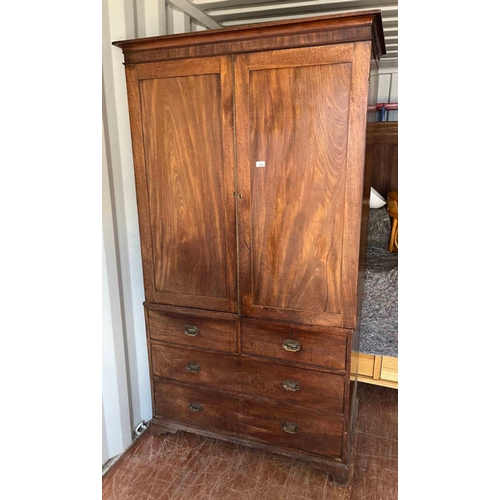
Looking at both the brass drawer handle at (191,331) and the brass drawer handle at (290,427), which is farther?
the brass drawer handle at (191,331)

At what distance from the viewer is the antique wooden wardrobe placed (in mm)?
1517

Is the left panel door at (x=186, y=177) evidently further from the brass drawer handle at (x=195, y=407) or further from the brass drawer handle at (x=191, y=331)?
the brass drawer handle at (x=195, y=407)

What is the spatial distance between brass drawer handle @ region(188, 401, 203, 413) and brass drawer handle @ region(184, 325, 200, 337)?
0.40m

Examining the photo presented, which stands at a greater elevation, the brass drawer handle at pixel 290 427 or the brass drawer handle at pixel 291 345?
the brass drawer handle at pixel 291 345

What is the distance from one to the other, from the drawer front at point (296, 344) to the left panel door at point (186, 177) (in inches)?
7.1

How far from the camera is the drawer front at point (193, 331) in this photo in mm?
1902

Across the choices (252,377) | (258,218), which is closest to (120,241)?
(258,218)

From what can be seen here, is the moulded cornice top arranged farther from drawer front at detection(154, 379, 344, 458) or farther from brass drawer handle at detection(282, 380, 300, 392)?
drawer front at detection(154, 379, 344, 458)

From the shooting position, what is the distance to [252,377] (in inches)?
74.6

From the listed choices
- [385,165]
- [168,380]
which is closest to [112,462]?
[168,380]

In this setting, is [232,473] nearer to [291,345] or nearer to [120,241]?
[291,345]

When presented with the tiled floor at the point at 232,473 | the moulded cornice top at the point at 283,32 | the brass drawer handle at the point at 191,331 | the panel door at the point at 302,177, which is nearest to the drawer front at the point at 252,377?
the brass drawer handle at the point at 191,331
